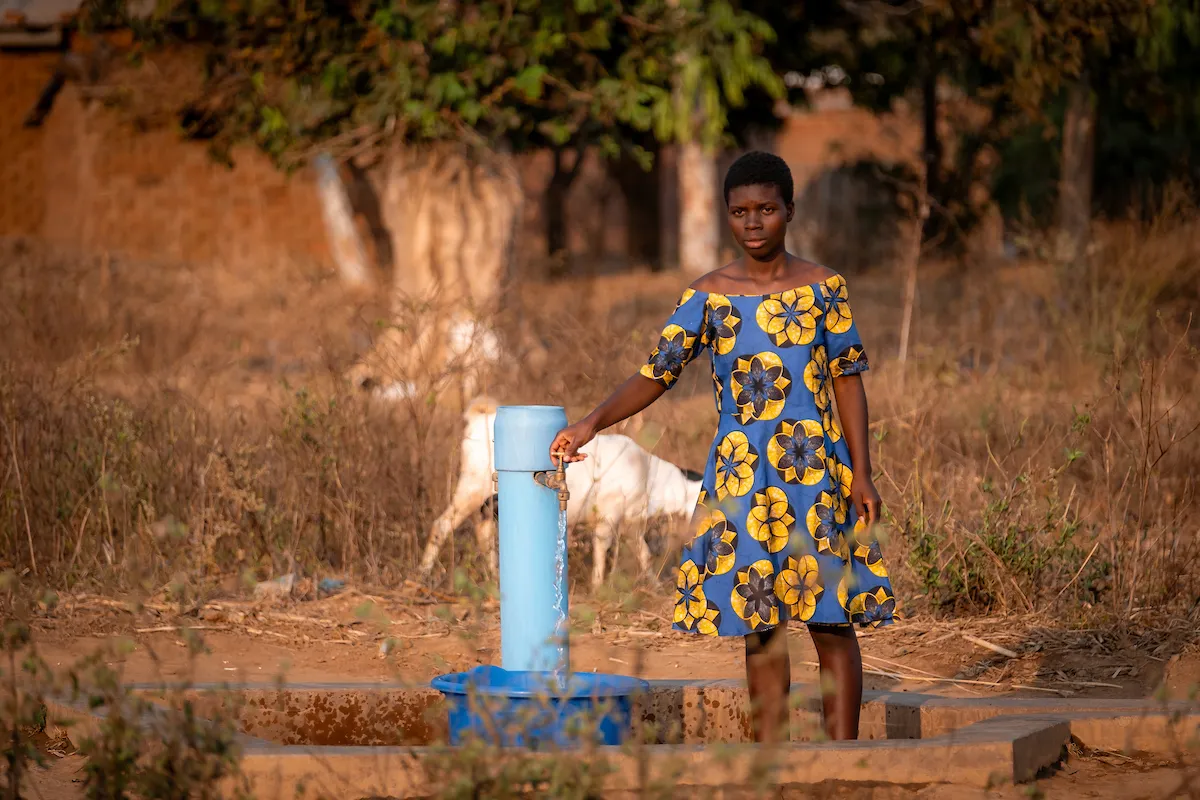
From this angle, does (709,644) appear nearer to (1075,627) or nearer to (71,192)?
(1075,627)

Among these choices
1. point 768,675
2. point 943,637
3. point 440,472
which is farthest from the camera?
point 440,472

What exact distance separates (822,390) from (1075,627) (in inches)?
70.7

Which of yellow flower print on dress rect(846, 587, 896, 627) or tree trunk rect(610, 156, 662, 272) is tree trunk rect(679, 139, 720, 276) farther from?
yellow flower print on dress rect(846, 587, 896, 627)

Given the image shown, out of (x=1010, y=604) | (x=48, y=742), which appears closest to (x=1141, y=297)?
(x=1010, y=604)

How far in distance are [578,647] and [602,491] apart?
2.87 feet

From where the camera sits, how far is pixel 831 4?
34.9 ft

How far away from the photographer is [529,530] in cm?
352

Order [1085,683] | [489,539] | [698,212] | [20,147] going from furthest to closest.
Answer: [698,212]
[20,147]
[489,539]
[1085,683]

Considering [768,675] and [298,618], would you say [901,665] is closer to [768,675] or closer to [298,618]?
[768,675]

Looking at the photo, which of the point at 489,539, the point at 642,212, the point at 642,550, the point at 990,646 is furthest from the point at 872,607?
the point at 642,212

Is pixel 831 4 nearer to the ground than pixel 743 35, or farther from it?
farther from it

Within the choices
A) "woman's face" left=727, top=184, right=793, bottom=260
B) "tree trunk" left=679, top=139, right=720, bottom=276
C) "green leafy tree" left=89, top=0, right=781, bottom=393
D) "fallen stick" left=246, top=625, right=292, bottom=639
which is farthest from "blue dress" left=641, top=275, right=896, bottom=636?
"tree trunk" left=679, top=139, right=720, bottom=276

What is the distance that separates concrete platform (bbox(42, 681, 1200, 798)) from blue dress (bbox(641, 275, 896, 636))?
25 cm

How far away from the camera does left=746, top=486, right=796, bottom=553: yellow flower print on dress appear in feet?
10.9
